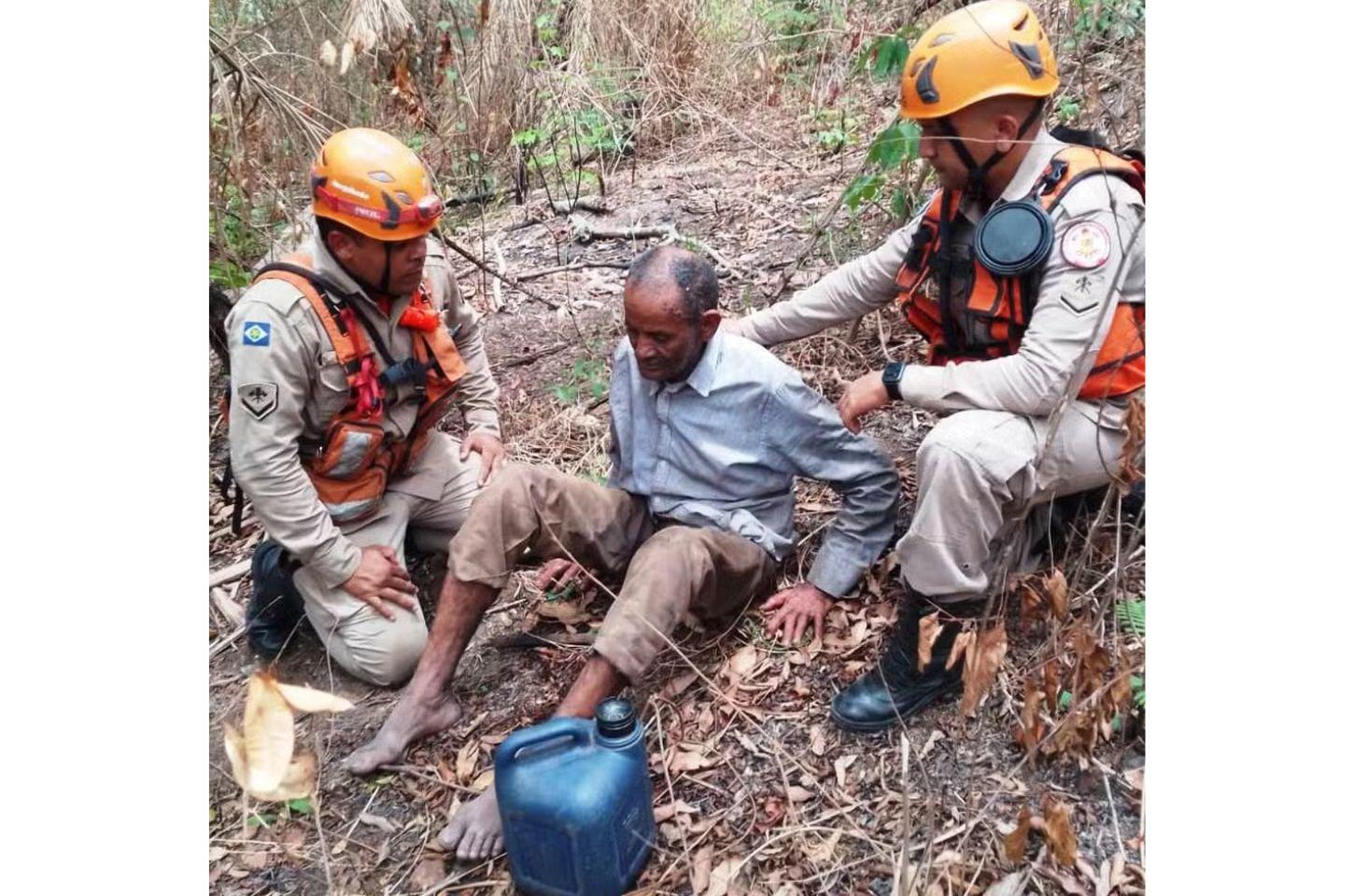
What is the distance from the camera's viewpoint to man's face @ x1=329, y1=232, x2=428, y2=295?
10.2ft

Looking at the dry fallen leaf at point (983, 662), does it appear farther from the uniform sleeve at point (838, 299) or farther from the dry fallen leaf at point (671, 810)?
the uniform sleeve at point (838, 299)

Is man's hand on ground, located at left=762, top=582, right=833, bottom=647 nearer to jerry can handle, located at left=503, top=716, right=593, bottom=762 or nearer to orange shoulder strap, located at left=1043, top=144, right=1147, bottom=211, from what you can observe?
jerry can handle, located at left=503, top=716, right=593, bottom=762

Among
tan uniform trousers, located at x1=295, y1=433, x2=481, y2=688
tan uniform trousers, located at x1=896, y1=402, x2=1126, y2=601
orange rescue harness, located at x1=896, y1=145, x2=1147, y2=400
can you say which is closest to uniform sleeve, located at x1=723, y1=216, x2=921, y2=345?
orange rescue harness, located at x1=896, y1=145, x2=1147, y2=400

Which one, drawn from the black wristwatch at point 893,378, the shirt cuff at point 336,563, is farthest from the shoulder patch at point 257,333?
the black wristwatch at point 893,378

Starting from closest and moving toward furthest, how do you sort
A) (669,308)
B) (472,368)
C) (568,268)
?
(669,308), (472,368), (568,268)

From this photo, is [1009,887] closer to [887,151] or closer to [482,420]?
[887,151]

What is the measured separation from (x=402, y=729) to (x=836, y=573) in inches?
61.0

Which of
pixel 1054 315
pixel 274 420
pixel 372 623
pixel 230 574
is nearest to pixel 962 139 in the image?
pixel 1054 315

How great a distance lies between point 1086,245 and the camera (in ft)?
8.46

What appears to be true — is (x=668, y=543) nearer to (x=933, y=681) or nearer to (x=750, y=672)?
(x=750, y=672)

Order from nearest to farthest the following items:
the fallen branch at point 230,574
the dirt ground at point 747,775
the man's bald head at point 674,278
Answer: the dirt ground at point 747,775, the man's bald head at point 674,278, the fallen branch at point 230,574

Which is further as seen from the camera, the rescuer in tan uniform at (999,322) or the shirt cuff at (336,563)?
the shirt cuff at (336,563)

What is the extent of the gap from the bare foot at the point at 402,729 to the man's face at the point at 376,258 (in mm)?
1433

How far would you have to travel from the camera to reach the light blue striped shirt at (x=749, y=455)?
3074 millimetres
